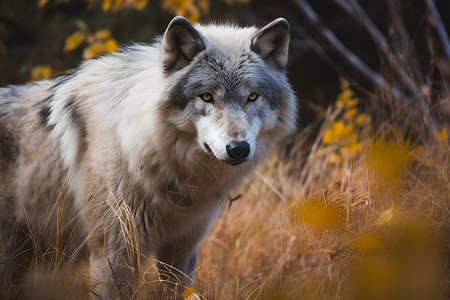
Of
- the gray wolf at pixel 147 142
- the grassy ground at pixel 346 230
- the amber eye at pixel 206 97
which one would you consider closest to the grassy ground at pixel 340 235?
the grassy ground at pixel 346 230

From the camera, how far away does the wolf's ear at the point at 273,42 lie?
2.84 m

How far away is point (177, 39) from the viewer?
2.69 metres

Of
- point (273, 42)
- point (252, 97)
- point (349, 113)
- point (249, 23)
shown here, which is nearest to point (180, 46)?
point (252, 97)

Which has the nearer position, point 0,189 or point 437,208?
point 437,208

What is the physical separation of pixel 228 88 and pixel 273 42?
0.61m

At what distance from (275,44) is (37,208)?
2.11m

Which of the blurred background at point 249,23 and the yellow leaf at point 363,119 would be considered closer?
the yellow leaf at point 363,119

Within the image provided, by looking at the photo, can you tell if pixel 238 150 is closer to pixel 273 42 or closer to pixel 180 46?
pixel 180 46

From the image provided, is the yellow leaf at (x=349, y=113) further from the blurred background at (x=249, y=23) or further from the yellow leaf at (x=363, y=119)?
the blurred background at (x=249, y=23)

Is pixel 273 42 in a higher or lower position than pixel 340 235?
higher

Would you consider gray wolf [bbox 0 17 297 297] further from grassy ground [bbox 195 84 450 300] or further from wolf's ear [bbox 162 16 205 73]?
grassy ground [bbox 195 84 450 300]

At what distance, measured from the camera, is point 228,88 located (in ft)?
8.57

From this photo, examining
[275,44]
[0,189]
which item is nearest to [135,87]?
[275,44]

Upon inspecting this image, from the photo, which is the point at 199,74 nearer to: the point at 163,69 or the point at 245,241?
the point at 163,69
